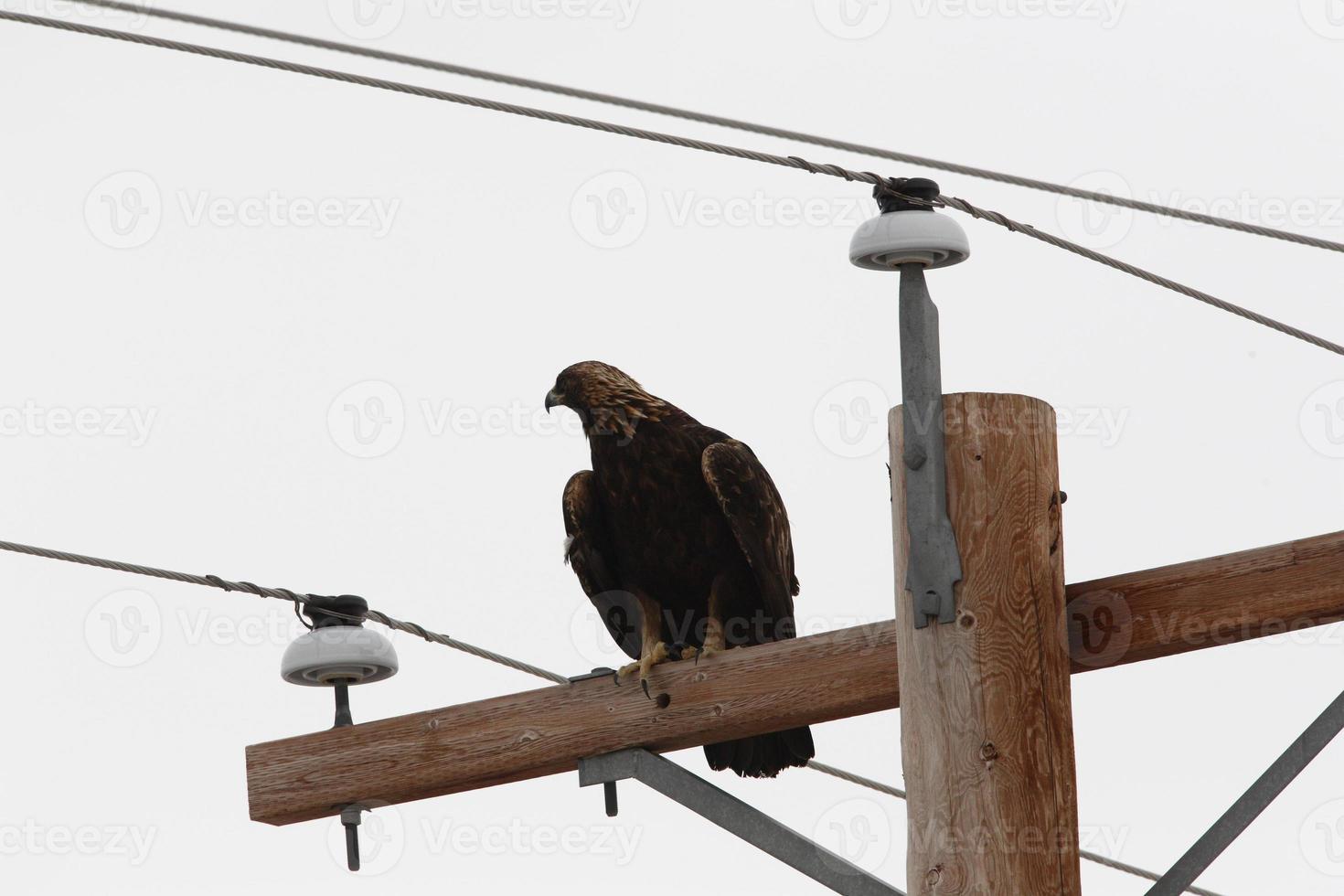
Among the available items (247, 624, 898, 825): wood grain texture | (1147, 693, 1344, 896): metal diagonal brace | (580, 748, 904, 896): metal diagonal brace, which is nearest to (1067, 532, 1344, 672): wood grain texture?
(1147, 693, 1344, 896): metal diagonal brace

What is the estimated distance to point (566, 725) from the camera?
206 inches

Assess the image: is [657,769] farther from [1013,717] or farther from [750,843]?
[1013,717]

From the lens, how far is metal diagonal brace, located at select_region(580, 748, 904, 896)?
447 centimetres

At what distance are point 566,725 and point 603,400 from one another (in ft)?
5.99

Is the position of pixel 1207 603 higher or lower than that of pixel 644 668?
lower

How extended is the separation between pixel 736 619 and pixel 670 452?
612 millimetres

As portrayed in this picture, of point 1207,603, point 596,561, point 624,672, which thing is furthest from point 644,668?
point 1207,603

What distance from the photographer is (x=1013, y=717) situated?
4086 mm

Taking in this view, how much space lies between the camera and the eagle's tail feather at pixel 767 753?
559 cm

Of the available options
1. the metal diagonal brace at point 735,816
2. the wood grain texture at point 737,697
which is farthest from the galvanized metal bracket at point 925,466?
the metal diagonal brace at point 735,816

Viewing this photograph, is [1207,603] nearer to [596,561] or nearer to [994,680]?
[994,680]

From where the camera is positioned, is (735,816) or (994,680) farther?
(735,816)

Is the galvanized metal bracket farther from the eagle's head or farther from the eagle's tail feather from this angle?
the eagle's head

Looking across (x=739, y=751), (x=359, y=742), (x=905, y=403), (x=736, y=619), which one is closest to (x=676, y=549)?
(x=736, y=619)
